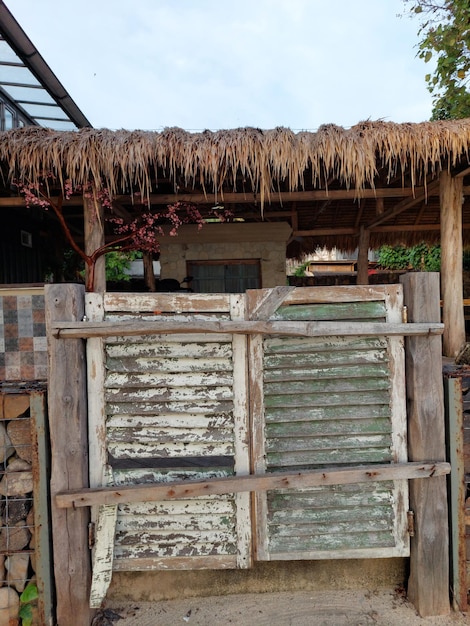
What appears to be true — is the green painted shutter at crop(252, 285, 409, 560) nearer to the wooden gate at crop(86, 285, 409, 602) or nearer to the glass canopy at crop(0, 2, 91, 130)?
the wooden gate at crop(86, 285, 409, 602)

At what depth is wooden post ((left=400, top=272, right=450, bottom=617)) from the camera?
7.00ft

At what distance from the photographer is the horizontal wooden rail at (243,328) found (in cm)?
203

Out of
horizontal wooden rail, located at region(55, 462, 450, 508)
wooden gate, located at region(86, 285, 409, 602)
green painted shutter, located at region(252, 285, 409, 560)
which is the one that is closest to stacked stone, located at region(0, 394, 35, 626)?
horizontal wooden rail, located at region(55, 462, 450, 508)

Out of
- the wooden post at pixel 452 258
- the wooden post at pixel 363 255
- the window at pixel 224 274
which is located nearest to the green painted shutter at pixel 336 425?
the wooden post at pixel 452 258

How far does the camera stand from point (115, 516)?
2.09 meters

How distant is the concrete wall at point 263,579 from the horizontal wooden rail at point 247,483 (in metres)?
0.58

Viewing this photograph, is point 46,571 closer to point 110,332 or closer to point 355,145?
point 110,332

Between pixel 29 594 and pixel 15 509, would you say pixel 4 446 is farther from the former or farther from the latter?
pixel 29 594

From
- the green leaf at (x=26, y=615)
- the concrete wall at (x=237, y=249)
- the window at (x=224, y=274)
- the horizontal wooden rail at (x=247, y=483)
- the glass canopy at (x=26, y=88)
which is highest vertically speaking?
the glass canopy at (x=26, y=88)

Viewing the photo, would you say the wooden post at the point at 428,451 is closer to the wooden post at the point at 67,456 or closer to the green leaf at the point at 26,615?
the wooden post at the point at 67,456

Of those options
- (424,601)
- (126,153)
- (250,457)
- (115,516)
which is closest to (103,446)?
(115,516)

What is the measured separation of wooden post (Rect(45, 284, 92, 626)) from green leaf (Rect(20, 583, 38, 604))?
126 mm

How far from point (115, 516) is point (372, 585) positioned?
1536 millimetres

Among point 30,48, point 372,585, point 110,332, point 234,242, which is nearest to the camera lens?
point 110,332
